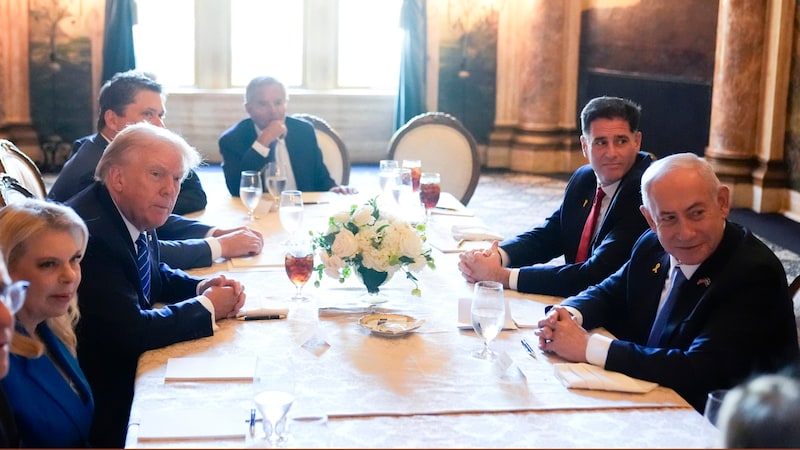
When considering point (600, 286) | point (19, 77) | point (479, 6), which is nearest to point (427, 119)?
point (600, 286)

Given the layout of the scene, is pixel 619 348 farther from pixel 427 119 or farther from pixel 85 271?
pixel 427 119

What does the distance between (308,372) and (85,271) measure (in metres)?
0.68

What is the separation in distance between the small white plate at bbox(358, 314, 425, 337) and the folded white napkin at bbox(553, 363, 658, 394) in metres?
0.42

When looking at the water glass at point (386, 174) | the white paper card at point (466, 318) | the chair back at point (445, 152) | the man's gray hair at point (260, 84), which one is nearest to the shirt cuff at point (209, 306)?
the white paper card at point (466, 318)

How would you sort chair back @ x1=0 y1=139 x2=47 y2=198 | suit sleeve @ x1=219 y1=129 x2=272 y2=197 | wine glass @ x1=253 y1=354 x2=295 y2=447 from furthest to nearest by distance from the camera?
1. suit sleeve @ x1=219 y1=129 x2=272 y2=197
2. chair back @ x1=0 y1=139 x2=47 y2=198
3. wine glass @ x1=253 y1=354 x2=295 y2=447

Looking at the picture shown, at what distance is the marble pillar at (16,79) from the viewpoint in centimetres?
864

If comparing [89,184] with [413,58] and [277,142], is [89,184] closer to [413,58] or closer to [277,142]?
[277,142]

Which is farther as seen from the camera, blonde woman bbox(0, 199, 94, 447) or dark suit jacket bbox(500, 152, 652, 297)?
dark suit jacket bbox(500, 152, 652, 297)

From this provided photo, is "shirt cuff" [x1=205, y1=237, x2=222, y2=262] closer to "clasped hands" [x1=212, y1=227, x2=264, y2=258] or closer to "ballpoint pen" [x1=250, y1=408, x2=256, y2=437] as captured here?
"clasped hands" [x1=212, y1=227, x2=264, y2=258]

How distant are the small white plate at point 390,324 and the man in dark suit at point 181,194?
887 mm

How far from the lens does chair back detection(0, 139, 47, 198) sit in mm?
3599

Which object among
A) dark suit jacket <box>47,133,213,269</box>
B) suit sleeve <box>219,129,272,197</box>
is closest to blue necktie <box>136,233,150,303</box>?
dark suit jacket <box>47,133,213,269</box>

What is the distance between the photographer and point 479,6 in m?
9.49

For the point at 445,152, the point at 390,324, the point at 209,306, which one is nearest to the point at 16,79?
the point at 445,152
